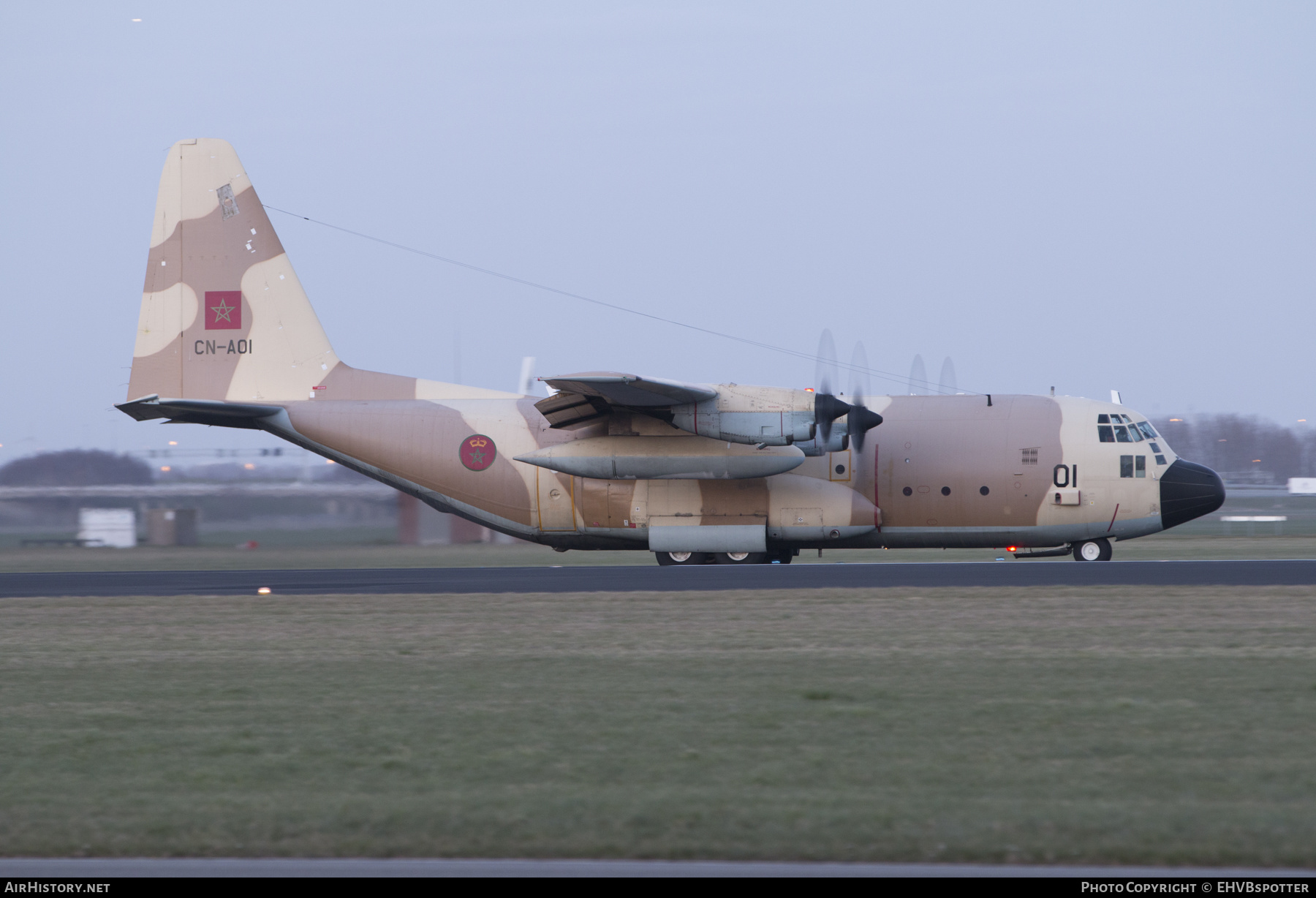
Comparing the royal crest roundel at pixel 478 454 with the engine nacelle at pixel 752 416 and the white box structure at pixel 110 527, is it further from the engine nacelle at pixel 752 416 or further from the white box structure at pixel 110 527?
the white box structure at pixel 110 527

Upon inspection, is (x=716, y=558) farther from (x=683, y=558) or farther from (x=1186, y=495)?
(x=1186, y=495)

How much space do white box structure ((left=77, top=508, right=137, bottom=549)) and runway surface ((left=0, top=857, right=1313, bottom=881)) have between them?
33065mm

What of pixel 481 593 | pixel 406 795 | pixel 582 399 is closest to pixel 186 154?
pixel 582 399

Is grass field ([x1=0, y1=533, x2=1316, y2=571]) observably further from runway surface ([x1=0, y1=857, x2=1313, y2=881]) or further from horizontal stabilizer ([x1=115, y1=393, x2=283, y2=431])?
runway surface ([x1=0, y1=857, x2=1313, y2=881])

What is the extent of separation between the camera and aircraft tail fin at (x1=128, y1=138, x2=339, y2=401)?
25.4 m

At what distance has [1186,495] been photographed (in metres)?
22.6

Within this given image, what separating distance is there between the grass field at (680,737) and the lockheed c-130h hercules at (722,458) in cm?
836

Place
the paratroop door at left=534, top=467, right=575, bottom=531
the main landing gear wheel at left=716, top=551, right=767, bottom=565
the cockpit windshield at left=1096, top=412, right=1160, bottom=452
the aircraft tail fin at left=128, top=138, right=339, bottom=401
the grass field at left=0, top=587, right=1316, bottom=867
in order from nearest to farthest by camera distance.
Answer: the grass field at left=0, top=587, right=1316, bottom=867, the cockpit windshield at left=1096, top=412, right=1160, bottom=452, the main landing gear wheel at left=716, top=551, right=767, bottom=565, the paratroop door at left=534, top=467, right=575, bottom=531, the aircraft tail fin at left=128, top=138, right=339, bottom=401

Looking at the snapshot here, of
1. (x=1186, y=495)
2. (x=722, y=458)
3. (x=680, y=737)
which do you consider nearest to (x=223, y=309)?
(x=722, y=458)

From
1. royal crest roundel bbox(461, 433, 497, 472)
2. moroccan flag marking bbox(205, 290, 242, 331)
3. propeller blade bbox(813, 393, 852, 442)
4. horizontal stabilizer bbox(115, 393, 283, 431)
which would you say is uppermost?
moroccan flag marking bbox(205, 290, 242, 331)

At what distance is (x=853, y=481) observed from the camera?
23031mm

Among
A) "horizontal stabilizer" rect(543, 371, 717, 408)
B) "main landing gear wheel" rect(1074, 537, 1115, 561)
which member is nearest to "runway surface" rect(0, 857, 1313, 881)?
"horizontal stabilizer" rect(543, 371, 717, 408)

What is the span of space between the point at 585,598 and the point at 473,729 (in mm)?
8506

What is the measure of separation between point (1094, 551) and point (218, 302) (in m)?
19.4
